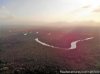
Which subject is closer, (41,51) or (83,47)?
(41,51)

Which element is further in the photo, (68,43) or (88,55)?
(68,43)

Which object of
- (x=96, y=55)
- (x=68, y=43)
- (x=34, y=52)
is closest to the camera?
(x=96, y=55)

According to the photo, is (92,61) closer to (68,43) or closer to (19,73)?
(19,73)

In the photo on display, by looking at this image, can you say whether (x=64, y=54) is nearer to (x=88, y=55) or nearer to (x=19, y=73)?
(x=88, y=55)

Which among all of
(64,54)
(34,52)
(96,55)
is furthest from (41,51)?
(96,55)

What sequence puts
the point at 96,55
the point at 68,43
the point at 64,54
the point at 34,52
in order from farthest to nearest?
1. the point at 68,43
2. the point at 34,52
3. the point at 64,54
4. the point at 96,55

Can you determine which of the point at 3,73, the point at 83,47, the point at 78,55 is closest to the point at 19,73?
the point at 3,73

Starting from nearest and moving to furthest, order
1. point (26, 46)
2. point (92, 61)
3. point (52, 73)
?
point (52, 73), point (92, 61), point (26, 46)

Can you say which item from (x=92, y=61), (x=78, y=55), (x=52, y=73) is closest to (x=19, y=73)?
(x=52, y=73)

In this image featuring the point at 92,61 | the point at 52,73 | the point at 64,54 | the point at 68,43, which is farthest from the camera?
the point at 68,43
